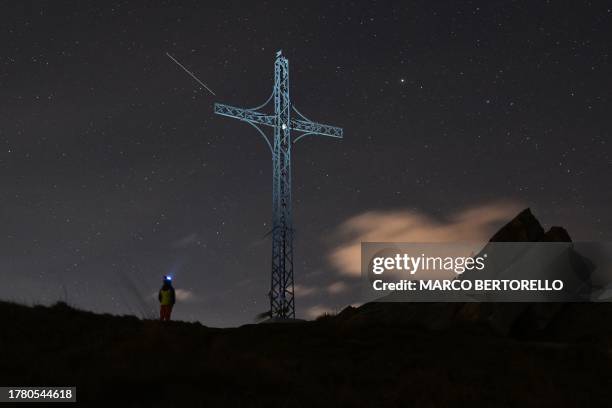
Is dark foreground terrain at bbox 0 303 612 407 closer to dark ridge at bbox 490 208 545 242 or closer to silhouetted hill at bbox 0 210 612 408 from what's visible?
silhouetted hill at bbox 0 210 612 408

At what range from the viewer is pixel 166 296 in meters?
20.0

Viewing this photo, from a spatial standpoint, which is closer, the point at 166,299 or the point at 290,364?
the point at 290,364

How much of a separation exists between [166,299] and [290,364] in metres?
7.91

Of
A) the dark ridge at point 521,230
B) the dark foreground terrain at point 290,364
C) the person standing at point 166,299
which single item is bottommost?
the dark foreground terrain at point 290,364

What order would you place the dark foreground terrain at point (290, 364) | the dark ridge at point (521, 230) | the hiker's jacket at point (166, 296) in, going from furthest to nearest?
the dark ridge at point (521, 230), the hiker's jacket at point (166, 296), the dark foreground terrain at point (290, 364)

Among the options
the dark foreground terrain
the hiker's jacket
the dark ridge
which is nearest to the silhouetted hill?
the dark foreground terrain

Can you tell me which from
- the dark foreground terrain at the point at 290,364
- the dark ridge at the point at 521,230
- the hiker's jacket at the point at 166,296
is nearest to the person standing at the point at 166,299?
the hiker's jacket at the point at 166,296

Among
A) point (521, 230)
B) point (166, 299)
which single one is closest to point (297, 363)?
point (166, 299)

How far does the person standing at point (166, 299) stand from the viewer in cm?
2000

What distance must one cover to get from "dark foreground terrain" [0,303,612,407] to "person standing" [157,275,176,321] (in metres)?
1.50

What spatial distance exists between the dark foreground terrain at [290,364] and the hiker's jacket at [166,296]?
1.54m

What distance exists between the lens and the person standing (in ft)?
65.6

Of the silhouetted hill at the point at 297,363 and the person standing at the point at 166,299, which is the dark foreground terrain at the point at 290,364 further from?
the person standing at the point at 166,299

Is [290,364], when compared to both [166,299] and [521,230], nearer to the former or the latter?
[166,299]
